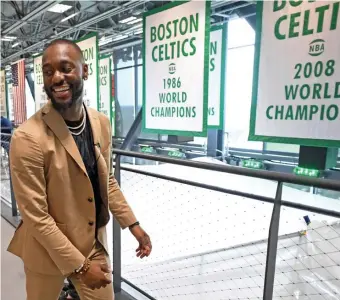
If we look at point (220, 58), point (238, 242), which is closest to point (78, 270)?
point (238, 242)

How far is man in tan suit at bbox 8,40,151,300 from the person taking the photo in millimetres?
1022

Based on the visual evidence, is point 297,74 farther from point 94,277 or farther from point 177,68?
point 94,277

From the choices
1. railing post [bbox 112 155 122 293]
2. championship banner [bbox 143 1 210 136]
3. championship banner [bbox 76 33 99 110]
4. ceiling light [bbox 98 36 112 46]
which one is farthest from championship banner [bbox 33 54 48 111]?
ceiling light [bbox 98 36 112 46]

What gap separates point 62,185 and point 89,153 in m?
0.17

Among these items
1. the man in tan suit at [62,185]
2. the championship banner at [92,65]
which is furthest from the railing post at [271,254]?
the championship banner at [92,65]

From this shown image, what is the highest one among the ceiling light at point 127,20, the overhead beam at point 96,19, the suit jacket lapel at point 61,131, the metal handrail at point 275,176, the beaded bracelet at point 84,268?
the ceiling light at point 127,20

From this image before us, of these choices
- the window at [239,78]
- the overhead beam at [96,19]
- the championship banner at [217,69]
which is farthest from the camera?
the window at [239,78]

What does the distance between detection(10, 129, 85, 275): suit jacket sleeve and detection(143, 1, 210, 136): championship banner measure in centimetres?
192

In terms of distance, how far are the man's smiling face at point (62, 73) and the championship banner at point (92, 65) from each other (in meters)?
3.42

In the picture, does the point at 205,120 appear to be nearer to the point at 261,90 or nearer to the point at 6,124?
the point at 261,90

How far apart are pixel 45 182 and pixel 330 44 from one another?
1.88m

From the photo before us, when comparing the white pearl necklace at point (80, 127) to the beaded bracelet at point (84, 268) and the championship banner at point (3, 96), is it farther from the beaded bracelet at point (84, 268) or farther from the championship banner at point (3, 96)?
the championship banner at point (3, 96)

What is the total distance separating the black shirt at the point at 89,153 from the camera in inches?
46.3

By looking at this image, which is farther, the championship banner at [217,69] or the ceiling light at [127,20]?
the ceiling light at [127,20]
